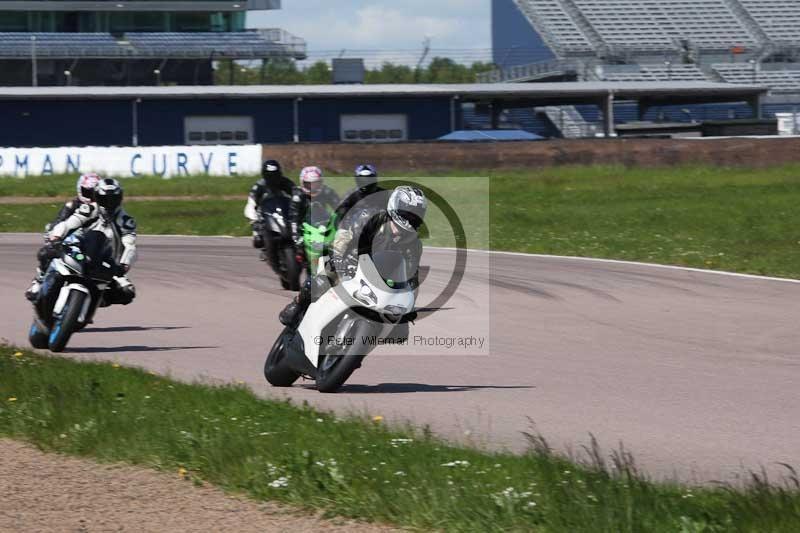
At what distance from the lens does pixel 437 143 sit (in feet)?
112

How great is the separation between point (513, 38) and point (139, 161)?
138ft

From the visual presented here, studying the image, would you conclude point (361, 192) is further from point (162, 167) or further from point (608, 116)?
point (608, 116)

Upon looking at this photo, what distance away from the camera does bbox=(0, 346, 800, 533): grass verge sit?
557 cm

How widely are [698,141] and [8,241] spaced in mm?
19217

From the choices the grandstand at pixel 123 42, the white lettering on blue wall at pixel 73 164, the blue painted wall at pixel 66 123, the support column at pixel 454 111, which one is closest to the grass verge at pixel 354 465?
the white lettering on blue wall at pixel 73 164

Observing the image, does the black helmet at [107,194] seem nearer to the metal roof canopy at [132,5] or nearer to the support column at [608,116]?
the support column at [608,116]

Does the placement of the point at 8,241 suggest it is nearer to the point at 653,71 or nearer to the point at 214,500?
the point at 214,500

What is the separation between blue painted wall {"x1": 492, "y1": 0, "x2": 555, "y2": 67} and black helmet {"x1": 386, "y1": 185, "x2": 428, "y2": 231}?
56049mm

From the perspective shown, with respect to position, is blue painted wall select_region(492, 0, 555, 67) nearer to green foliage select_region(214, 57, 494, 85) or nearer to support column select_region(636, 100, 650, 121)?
green foliage select_region(214, 57, 494, 85)

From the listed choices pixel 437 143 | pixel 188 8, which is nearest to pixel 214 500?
pixel 437 143

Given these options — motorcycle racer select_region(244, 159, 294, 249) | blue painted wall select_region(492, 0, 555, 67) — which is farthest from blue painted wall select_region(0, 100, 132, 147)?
motorcycle racer select_region(244, 159, 294, 249)

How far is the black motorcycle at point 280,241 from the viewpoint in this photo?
1639cm

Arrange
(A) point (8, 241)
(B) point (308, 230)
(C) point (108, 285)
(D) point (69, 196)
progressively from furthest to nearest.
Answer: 1. (D) point (69, 196)
2. (A) point (8, 241)
3. (B) point (308, 230)
4. (C) point (108, 285)

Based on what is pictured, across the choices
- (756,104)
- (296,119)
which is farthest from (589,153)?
(756,104)
